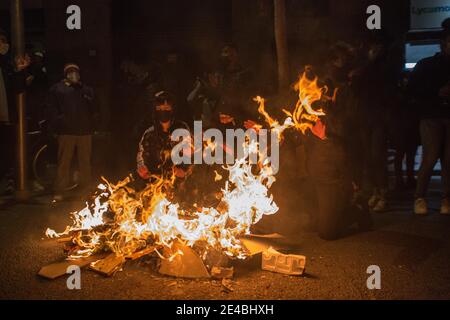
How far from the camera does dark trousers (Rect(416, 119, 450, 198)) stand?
23.8 ft

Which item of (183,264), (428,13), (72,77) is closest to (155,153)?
(183,264)

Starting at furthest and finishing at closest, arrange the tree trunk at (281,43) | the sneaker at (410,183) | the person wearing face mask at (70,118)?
the sneaker at (410,183) < the person wearing face mask at (70,118) < the tree trunk at (281,43)

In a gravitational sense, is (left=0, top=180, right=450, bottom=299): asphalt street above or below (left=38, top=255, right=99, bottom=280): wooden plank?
below

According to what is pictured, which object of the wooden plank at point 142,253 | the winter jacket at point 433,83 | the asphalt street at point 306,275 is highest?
the winter jacket at point 433,83

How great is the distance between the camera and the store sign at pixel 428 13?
1198 cm

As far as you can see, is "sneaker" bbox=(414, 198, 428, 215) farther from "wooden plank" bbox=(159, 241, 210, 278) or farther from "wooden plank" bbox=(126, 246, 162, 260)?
"wooden plank" bbox=(126, 246, 162, 260)

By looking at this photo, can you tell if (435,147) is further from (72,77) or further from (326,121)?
(72,77)

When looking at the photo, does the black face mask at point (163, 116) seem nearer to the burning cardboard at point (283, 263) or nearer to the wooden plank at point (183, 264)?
the wooden plank at point (183, 264)

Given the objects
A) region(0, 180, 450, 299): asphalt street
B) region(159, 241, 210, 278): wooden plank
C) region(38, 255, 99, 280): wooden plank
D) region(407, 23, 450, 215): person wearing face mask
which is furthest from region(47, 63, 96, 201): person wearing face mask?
region(407, 23, 450, 215): person wearing face mask

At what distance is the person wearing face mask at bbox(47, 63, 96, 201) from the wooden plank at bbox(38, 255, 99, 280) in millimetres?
3390

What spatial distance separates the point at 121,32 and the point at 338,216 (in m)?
7.60

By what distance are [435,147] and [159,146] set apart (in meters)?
3.64

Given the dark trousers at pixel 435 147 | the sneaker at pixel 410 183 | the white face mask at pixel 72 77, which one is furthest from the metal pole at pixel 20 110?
the sneaker at pixel 410 183

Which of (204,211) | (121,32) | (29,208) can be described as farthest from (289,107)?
(121,32)
